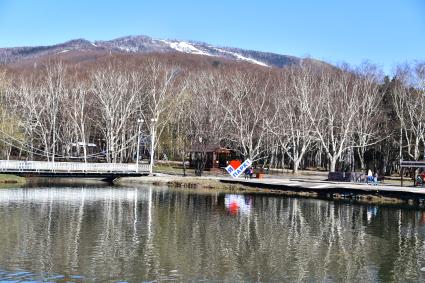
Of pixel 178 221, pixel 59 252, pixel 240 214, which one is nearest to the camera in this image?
pixel 59 252

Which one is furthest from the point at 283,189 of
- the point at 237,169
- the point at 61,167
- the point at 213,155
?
the point at 213,155

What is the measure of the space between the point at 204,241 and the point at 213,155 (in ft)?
154

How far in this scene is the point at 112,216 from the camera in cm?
2745

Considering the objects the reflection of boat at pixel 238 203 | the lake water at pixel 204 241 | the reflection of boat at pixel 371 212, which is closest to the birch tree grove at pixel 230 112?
the reflection of boat at pixel 238 203

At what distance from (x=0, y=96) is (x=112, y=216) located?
44.0 meters

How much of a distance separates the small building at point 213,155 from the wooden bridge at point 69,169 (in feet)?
40.0

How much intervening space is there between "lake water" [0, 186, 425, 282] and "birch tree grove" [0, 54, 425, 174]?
2509 centimetres

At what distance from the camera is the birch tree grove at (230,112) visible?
5934 cm

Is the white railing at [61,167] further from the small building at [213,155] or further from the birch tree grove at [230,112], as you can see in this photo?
the small building at [213,155]

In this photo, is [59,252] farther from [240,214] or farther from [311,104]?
[311,104]

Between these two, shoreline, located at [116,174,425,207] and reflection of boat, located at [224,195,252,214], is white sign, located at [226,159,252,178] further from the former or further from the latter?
reflection of boat, located at [224,195,252,214]

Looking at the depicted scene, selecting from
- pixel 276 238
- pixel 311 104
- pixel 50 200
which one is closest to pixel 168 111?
pixel 311 104

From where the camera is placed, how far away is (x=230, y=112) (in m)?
61.0

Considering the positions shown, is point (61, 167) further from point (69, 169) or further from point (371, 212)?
point (371, 212)
